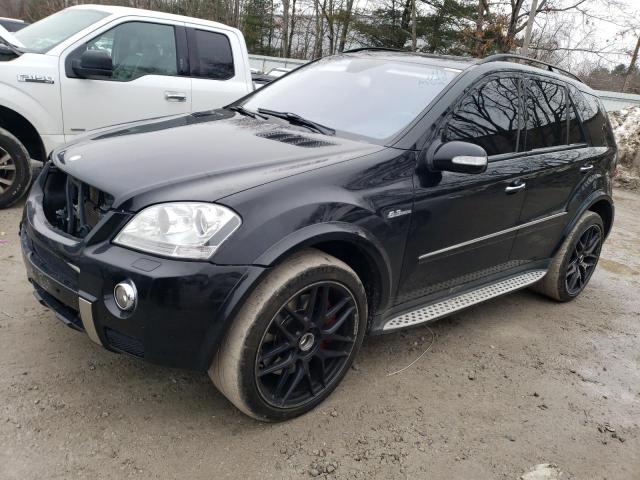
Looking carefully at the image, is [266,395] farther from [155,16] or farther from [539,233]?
Answer: [155,16]

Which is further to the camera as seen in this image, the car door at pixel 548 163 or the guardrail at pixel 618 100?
the guardrail at pixel 618 100

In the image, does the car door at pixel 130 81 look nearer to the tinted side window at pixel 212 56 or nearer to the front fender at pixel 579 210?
the tinted side window at pixel 212 56

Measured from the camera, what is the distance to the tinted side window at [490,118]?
3070 millimetres

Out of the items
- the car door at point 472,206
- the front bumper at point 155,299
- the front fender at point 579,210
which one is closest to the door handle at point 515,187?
the car door at point 472,206

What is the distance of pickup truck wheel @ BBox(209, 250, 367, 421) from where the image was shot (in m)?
2.27

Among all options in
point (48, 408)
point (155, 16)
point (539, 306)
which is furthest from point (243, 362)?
point (155, 16)

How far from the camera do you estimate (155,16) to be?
5449 mm

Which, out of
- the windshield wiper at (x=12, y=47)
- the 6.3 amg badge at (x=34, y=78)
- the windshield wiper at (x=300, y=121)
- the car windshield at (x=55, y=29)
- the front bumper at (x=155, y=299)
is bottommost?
the front bumper at (x=155, y=299)

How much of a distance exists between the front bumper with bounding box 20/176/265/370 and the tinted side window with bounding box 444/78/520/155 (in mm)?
1574

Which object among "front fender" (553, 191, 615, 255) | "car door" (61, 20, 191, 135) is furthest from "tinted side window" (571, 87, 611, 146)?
"car door" (61, 20, 191, 135)

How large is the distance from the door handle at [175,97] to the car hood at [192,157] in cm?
254

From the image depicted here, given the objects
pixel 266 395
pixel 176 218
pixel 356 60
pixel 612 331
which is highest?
pixel 356 60

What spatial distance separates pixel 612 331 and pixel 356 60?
278 cm

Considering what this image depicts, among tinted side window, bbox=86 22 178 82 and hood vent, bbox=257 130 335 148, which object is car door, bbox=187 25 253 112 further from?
hood vent, bbox=257 130 335 148
